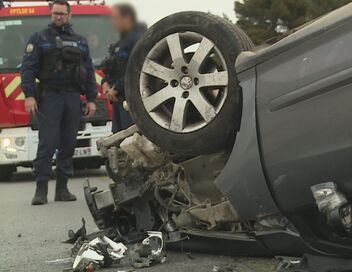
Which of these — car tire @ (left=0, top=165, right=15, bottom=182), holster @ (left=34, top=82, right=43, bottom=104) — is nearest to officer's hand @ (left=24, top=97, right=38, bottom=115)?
holster @ (left=34, top=82, right=43, bottom=104)

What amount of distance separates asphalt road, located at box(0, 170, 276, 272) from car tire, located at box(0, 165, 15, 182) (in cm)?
163

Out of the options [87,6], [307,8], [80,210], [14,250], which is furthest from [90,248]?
[307,8]

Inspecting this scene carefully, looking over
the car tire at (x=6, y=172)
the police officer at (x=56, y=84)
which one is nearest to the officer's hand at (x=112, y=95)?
the police officer at (x=56, y=84)

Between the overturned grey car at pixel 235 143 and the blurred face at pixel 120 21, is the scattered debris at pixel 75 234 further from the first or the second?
the blurred face at pixel 120 21

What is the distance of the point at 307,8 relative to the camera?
86.0 feet

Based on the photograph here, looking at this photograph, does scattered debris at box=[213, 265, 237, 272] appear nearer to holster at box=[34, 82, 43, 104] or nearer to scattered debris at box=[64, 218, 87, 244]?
scattered debris at box=[64, 218, 87, 244]

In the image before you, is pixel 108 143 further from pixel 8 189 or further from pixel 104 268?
pixel 8 189

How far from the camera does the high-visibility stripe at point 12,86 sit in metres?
8.81

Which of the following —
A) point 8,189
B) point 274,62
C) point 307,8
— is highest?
point 307,8

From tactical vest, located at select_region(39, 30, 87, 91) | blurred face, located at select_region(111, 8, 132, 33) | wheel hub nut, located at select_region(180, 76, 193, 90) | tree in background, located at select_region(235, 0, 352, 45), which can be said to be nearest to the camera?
wheel hub nut, located at select_region(180, 76, 193, 90)

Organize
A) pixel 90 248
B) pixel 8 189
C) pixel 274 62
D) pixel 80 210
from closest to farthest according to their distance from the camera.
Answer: pixel 274 62, pixel 90 248, pixel 80 210, pixel 8 189

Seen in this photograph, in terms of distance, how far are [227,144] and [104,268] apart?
3.77 ft

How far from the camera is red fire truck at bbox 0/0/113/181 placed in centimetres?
873

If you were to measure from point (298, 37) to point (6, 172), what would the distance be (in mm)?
7706
